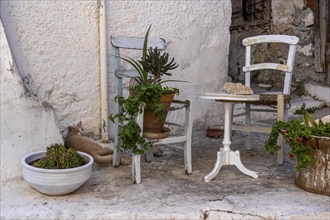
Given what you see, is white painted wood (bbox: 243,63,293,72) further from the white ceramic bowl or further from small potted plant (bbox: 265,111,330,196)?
the white ceramic bowl

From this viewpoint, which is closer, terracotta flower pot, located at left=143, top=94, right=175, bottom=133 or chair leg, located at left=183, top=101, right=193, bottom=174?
terracotta flower pot, located at left=143, top=94, right=175, bottom=133

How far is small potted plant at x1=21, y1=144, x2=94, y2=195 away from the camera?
231 cm

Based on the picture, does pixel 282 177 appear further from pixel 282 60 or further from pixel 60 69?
pixel 282 60

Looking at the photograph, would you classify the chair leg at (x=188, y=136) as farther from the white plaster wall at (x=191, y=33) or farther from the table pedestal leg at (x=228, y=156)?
the white plaster wall at (x=191, y=33)

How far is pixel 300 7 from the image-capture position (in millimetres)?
5629

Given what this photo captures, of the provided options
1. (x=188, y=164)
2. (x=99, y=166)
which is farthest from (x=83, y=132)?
(x=188, y=164)

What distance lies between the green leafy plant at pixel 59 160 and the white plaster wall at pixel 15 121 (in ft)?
0.91

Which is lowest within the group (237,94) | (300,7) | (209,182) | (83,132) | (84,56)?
(209,182)

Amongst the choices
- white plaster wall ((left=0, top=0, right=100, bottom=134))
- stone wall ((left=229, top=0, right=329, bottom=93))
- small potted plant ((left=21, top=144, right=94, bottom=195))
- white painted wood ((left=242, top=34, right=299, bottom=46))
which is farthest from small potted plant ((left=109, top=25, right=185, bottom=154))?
stone wall ((left=229, top=0, right=329, bottom=93))

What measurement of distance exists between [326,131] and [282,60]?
375 cm

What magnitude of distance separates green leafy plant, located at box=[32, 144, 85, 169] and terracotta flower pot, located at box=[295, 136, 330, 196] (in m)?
1.38

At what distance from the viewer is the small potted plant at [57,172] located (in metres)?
2.31

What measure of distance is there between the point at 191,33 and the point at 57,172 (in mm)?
2184

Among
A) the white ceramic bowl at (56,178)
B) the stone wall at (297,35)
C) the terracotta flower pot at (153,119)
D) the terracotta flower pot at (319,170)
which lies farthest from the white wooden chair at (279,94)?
the stone wall at (297,35)
